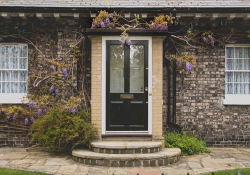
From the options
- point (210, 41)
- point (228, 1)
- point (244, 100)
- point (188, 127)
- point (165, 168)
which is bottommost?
point (165, 168)

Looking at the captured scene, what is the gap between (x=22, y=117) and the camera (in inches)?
329

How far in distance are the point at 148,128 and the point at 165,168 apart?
4.60ft

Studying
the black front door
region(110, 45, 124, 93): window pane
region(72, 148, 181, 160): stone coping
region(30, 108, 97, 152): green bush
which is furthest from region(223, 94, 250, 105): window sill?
region(30, 108, 97, 152): green bush

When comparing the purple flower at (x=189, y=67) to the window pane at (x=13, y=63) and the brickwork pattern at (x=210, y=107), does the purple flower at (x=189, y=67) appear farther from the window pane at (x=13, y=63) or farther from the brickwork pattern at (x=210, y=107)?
the window pane at (x=13, y=63)

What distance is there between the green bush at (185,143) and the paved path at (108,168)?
26cm

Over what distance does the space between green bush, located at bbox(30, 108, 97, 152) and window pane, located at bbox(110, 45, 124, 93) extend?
1.22 metres

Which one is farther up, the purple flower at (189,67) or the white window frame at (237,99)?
the purple flower at (189,67)

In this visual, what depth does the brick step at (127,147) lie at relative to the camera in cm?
674

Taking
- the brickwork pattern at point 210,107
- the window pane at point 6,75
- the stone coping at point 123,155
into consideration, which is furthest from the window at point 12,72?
the brickwork pattern at point 210,107

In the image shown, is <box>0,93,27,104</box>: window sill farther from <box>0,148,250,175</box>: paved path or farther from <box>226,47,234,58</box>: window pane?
<box>226,47,234,58</box>: window pane

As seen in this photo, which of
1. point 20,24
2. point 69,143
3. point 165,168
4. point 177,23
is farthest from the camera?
point 20,24

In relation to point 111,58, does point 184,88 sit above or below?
below

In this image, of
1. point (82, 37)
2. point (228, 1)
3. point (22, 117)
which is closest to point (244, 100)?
point (228, 1)

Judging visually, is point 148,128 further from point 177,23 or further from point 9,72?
point 9,72
